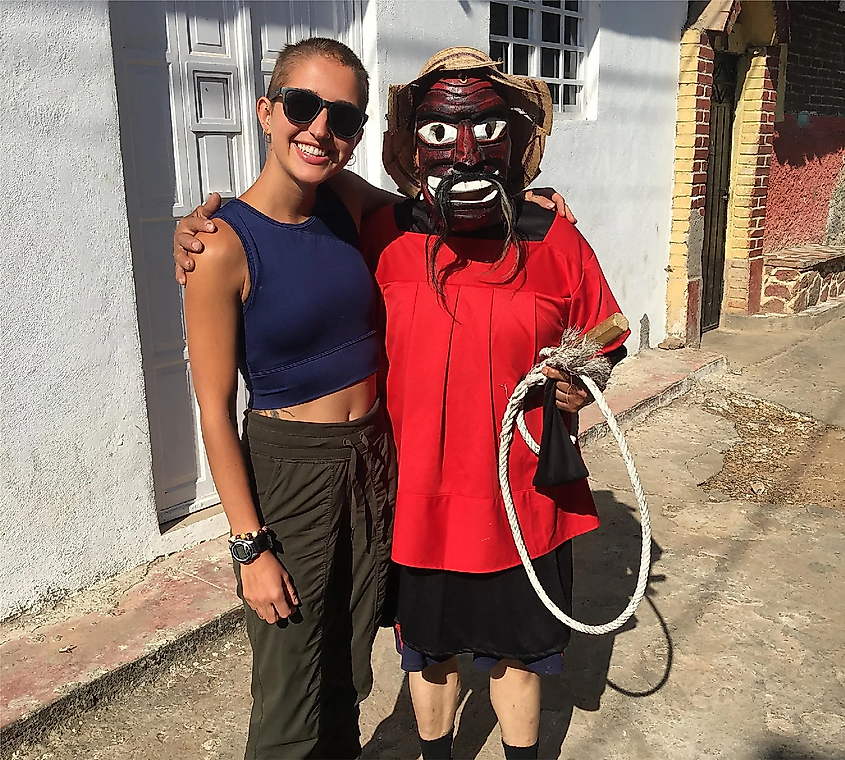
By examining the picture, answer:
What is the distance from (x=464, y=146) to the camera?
1.96 meters


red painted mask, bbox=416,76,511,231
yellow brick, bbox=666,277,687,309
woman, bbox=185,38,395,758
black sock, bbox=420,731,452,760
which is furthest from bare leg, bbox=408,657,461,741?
yellow brick, bbox=666,277,687,309

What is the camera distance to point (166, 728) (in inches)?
110

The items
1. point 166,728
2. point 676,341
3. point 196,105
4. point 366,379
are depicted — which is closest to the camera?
point 366,379

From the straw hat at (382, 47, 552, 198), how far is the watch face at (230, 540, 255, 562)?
3.33 ft

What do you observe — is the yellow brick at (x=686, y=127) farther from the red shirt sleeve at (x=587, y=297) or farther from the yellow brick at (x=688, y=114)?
the red shirt sleeve at (x=587, y=297)

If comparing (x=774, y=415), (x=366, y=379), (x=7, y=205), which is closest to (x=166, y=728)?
(x=366, y=379)

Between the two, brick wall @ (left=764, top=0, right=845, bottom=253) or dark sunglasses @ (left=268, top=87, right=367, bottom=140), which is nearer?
dark sunglasses @ (left=268, top=87, right=367, bottom=140)

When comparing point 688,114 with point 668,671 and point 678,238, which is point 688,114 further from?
point 668,671

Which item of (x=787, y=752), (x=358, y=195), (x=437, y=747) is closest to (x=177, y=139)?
(x=358, y=195)

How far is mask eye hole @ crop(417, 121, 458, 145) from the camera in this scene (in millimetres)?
1983

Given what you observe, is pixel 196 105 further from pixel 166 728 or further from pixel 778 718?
pixel 778 718

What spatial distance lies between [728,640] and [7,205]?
10.2 feet

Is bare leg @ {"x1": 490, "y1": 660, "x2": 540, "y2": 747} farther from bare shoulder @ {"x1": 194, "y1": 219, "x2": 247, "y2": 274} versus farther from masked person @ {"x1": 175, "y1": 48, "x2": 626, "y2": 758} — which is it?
bare shoulder @ {"x1": 194, "y1": 219, "x2": 247, "y2": 274}

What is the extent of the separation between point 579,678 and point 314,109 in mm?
2262
